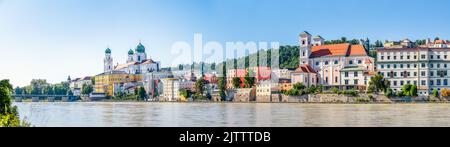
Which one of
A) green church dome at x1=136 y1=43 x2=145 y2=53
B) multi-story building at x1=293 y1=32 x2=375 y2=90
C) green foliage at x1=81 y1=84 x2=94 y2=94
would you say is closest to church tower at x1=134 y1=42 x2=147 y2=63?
green church dome at x1=136 y1=43 x2=145 y2=53

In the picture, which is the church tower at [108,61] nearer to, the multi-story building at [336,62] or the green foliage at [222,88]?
the green foliage at [222,88]

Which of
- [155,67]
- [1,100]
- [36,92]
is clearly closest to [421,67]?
[155,67]

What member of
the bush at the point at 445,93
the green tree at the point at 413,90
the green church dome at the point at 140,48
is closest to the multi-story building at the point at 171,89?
the green church dome at the point at 140,48

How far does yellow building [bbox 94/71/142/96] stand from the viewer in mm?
28938

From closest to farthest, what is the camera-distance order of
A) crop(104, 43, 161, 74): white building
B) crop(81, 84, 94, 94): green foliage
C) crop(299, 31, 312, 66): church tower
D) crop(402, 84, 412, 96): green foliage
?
crop(402, 84, 412, 96): green foliage
crop(299, 31, 312, 66): church tower
crop(81, 84, 94, 94): green foliage
crop(104, 43, 161, 74): white building

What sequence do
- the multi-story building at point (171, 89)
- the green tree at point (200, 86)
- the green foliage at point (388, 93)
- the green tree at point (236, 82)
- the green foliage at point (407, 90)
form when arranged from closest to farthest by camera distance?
the green foliage at point (407, 90) < the green foliage at point (388, 93) < the green tree at point (236, 82) < the green tree at point (200, 86) < the multi-story building at point (171, 89)

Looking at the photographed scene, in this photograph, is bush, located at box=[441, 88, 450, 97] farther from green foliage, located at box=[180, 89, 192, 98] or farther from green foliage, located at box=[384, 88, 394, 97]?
green foliage, located at box=[180, 89, 192, 98]

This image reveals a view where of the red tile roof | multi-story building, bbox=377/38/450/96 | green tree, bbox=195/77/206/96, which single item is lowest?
green tree, bbox=195/77/206/96

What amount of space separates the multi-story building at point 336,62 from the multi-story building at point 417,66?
1.22 m

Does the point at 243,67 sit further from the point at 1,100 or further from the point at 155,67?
the point at 1,100

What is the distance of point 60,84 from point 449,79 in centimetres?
2125

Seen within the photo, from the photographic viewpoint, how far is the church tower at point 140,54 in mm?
32000

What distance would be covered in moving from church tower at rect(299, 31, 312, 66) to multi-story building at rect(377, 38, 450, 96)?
392 centimetres

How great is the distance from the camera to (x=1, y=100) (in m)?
4.57
